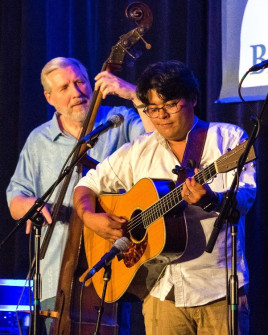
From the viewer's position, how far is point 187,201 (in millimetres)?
2713

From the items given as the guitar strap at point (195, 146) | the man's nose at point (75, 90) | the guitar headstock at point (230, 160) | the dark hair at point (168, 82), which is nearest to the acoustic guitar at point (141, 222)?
the guitar headstock at point (230, 160)

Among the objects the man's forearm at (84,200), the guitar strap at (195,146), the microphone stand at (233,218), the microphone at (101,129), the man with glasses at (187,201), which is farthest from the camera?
the man's forearm at (84,200)

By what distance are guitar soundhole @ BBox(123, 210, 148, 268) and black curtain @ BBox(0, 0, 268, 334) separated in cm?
113

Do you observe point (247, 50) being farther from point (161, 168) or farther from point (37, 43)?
point (37, 43)

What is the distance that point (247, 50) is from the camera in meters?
4.13

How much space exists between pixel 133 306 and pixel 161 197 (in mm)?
1670

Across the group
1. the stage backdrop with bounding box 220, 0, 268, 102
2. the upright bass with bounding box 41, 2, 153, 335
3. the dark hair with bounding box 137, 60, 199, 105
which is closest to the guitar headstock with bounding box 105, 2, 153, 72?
the upright bass with bounding box 41, 2, 153, 335

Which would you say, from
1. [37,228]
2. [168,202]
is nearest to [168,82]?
[168,202]

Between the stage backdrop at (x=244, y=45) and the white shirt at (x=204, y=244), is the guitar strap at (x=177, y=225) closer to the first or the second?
the white shirt at (x=204, y=244)

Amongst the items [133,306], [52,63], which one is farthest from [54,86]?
[133,306]

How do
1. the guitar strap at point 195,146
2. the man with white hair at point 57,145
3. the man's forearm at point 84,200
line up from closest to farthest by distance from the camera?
the guitar strap at point 195,146 → the man's forearm at point 84,200 → the man with white hair at point 57,145

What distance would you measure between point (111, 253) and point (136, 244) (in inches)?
7.6

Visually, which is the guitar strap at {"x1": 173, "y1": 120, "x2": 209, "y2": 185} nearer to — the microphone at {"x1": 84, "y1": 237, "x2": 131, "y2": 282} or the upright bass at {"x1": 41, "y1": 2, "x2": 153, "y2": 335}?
the microphone at {"x1": 84, "y1": 237, "x2": 131, "y2": 282}

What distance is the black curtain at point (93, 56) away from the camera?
13.4 feet
